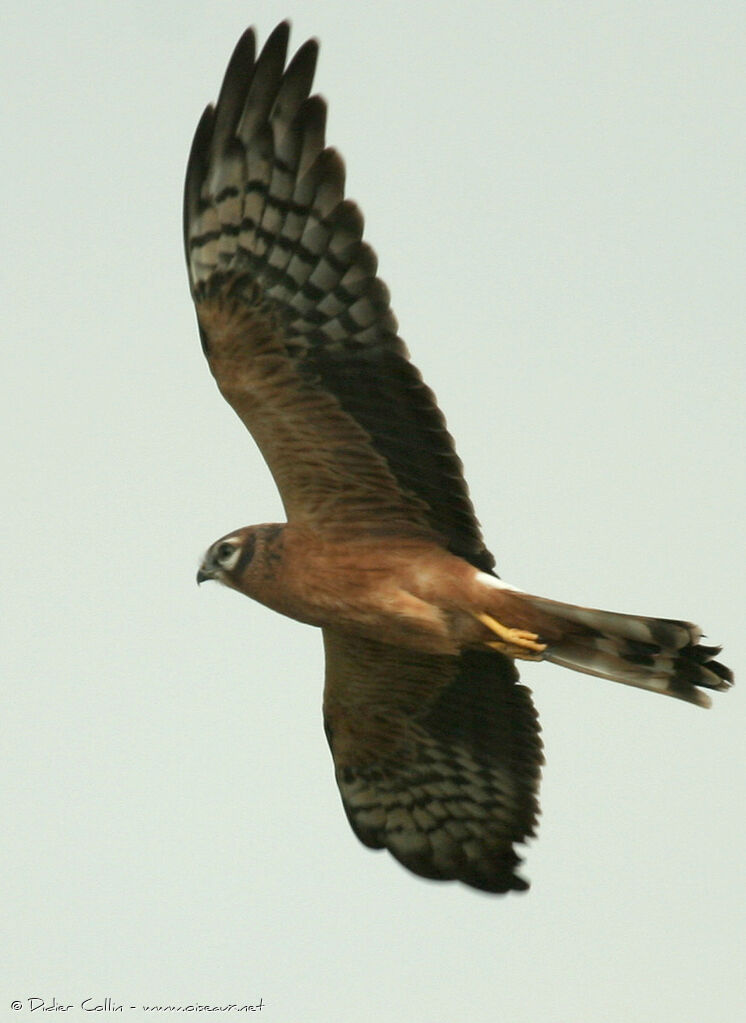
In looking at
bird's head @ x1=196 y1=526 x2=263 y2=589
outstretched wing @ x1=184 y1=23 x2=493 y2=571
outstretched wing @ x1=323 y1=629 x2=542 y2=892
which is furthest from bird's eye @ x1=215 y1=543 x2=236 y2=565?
outstretched wing @ x1=323 y1=629 x2=542 y2=892

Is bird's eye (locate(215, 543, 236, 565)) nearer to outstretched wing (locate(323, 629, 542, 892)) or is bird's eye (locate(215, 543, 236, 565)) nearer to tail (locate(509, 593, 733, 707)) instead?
outstretched wing (locate(323, 629, 542, 892))

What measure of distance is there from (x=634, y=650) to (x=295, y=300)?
2.64m

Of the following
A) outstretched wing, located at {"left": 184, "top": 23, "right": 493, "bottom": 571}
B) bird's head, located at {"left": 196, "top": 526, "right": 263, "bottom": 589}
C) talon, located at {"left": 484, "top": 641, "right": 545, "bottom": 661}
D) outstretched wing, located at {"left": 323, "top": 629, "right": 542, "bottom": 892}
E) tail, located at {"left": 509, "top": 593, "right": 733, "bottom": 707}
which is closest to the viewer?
outstretched wing, located at {"left": 184, "top": 23, "right": 493, "bottom": 571}

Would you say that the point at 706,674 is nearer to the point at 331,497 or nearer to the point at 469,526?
the point at 469,526

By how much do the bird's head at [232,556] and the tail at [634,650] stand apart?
154cm

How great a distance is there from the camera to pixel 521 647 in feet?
32.1

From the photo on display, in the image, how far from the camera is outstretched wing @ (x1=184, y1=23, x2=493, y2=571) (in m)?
9.45

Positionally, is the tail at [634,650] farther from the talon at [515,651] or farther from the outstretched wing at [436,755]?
the outstretched wing at [436,755]

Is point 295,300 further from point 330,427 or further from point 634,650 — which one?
point 634,650

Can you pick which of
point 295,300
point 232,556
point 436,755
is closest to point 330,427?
point 295,300

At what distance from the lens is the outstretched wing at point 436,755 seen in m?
10.6

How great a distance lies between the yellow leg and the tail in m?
0.06

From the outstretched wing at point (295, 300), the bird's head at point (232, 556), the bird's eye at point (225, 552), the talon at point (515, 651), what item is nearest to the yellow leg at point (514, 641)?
the talon at point (515, 651)

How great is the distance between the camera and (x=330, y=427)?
31.7 ft
